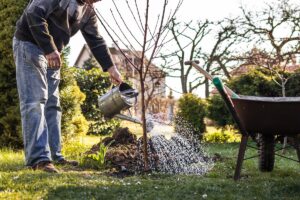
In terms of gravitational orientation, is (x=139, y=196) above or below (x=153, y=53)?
below

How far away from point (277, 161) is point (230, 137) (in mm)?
4112

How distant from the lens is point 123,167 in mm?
3572

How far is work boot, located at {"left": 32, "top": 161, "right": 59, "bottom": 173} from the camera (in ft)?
10.5

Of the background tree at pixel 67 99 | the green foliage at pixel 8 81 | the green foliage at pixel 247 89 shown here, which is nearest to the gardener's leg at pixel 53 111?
the green foliage at pixel 8 81

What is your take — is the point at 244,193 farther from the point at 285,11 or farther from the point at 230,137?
the point at 285,11

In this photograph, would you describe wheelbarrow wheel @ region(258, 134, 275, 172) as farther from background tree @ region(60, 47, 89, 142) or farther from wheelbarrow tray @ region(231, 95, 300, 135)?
background tree @ region(60, 47, 89, 142)

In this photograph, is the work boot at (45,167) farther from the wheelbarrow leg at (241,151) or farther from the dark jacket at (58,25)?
the wheelbarrow leg at (241,151)

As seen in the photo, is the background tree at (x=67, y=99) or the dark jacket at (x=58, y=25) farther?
the background tree at (x=67, y=99)

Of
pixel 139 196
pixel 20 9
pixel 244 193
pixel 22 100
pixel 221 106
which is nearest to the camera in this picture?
pixel 139 196

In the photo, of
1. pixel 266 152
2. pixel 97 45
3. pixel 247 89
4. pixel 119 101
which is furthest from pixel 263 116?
pixel 247 89

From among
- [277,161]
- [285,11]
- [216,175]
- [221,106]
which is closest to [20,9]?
[216,175]

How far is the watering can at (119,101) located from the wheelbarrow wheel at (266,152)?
3.22ft

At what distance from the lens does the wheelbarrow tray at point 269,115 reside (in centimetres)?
303

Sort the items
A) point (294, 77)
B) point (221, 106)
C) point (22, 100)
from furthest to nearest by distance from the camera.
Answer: point (221, 106) → point (294, 77) → point (22, 100)
